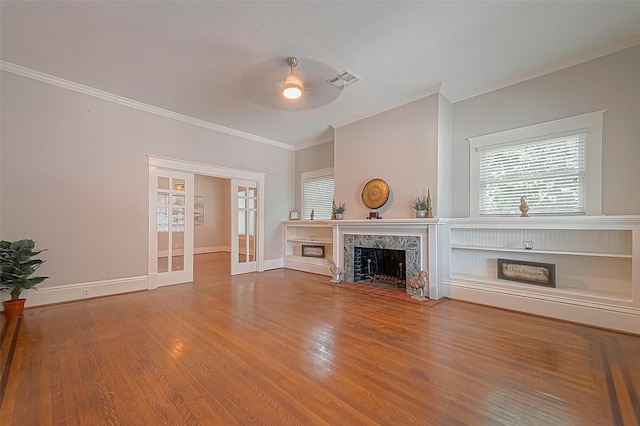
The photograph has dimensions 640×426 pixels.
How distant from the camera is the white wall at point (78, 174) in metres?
3.45

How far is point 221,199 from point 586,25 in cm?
1057

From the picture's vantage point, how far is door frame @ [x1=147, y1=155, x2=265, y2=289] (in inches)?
180

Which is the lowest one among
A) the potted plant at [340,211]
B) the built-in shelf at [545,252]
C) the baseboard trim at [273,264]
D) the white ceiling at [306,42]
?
the baseboard trim at [273,264]

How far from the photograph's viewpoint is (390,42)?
298 cm

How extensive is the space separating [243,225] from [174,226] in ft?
4.98

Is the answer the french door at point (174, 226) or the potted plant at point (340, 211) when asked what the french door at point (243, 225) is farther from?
the potted plant at point (340, 211)

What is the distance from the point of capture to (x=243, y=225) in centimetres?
611

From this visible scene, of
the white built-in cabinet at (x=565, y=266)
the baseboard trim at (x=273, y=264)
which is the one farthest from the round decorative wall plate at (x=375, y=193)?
the baseboard trim at (x=273, y=264)

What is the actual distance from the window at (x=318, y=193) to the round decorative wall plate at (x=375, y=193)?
1421 mm

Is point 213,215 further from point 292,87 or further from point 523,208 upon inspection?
point 523,208

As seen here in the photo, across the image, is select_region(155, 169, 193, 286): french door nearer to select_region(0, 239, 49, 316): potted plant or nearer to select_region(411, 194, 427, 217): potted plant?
select_region(0, 239, 49, 316): potted plant

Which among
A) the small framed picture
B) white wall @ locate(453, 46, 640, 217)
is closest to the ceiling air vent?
white wall @ locate(453, 46, 640, 217)

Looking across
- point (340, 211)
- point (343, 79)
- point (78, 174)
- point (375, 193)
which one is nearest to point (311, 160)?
point (340, 211)

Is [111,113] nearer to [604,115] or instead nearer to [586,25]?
[586,25]
